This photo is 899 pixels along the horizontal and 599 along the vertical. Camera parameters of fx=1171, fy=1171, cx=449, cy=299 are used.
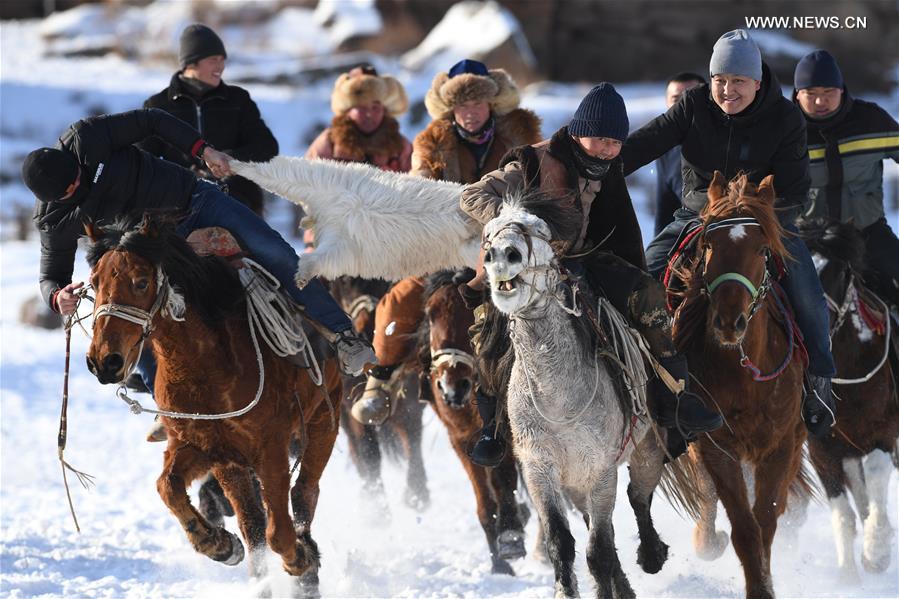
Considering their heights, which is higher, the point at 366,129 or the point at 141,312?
the point at 366,129

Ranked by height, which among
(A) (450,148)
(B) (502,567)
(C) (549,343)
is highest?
(A) (450,148)

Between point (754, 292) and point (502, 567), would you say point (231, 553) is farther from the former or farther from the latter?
point (754, 292)

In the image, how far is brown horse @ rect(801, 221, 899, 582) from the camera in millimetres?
7066

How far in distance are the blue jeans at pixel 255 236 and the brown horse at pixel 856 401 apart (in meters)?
3.06

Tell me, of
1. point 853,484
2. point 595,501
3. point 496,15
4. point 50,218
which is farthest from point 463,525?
point 496,15

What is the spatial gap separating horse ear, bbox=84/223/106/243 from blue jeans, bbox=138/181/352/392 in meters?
0.75

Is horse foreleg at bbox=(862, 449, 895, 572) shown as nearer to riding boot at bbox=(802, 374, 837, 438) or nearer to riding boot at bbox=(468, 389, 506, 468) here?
riding boot at bbox=(802, 374, 837, 438)

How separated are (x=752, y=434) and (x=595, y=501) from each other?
3.29 feet

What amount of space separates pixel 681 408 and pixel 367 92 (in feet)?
14.5

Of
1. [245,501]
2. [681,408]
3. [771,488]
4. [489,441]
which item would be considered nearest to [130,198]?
[245,501]

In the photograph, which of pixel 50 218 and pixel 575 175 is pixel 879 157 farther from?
pixel 50 218

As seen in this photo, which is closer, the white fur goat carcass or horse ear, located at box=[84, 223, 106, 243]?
horse ear, located at box=[84, 223, 106, 243]

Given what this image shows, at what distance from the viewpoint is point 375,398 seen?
A: 299 inches

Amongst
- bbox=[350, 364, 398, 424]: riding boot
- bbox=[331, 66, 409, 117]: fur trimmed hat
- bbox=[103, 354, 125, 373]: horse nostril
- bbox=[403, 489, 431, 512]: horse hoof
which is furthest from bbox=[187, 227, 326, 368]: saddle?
bbox=[331, 66, 409, 117]: fur trimmed hat
